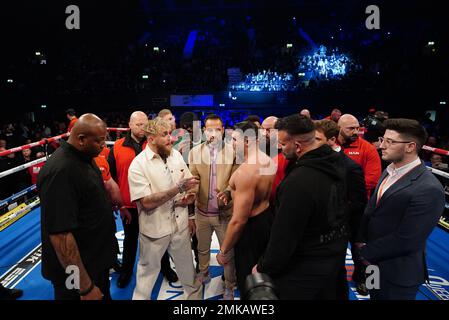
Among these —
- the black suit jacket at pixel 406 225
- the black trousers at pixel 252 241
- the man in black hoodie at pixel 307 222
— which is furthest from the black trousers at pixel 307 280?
the black trousers at pixel 252 241

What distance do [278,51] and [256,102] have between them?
516 cm

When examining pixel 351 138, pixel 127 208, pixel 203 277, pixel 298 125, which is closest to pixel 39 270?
pixel 127 208

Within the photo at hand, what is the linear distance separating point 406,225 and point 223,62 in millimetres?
14085

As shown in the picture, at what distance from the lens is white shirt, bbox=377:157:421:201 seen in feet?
6.43

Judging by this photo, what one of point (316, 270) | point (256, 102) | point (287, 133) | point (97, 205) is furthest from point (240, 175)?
point (256, 102)

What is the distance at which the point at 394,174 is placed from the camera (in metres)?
2.06

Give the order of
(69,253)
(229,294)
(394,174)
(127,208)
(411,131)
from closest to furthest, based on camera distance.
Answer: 1. (69,253)
2. (411,131)
3. (394,174)
4. (229,294)
5. (127,208)

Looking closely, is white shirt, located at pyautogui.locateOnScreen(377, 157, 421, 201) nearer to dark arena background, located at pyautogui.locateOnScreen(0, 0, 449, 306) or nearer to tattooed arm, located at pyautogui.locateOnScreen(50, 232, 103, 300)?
tattooed arm, located at pyautogui.locateOnScreen(50, 232, 103, 300)

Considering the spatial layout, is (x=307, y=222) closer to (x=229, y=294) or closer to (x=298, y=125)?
(x=298, y=125)

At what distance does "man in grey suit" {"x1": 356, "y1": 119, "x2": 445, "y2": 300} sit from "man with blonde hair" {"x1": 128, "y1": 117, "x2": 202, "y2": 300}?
1.31 m

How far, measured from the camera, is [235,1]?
17312mm

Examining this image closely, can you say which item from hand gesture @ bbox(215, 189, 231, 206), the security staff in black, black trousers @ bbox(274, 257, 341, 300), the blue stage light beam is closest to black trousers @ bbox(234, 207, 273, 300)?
hand gesture @ bbox(215, 189, 231, 206)

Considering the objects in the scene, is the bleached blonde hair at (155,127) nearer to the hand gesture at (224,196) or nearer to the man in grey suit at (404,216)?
the hand gesture at (224,196)
